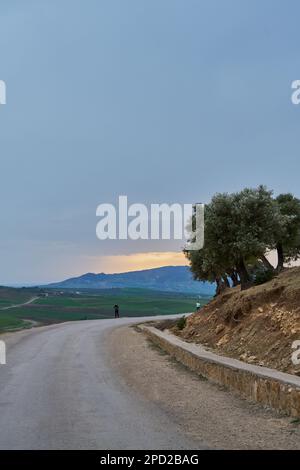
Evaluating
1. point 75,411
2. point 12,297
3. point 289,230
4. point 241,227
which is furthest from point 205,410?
point 12,297

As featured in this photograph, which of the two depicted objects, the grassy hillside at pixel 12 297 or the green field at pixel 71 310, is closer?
the green field at pixel 71 310

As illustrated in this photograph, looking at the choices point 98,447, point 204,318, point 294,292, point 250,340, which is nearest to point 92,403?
point 98,447

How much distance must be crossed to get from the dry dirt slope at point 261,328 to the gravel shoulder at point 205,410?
199cm

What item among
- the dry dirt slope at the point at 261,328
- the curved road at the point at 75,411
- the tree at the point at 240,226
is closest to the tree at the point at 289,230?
the tree at the point at 240,226

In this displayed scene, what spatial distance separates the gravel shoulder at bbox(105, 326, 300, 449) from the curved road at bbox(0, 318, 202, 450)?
388 millimetres

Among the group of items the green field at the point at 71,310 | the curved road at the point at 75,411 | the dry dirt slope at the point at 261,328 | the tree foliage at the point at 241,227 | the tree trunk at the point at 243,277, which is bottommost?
the green field at the point at 71,310

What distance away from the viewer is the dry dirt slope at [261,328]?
1558 centimetres

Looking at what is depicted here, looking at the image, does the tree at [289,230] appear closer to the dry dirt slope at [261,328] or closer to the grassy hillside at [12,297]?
the dry dirt slope at [261,328]

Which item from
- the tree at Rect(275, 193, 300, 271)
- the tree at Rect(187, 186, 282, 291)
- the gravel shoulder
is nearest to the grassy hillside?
the tree at Rect(275, 193, 300, 271)

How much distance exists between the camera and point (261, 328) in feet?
61.0

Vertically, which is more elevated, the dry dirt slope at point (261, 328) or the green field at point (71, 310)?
the dry dirt slope at point (261, 328)

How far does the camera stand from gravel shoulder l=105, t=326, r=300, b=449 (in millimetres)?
8664
